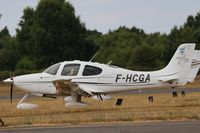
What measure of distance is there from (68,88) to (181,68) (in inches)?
197

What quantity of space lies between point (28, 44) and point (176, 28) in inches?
1078

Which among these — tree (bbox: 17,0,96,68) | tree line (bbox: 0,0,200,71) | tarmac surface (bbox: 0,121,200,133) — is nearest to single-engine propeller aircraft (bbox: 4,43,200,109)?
tarmac surface (bbox: 0,121,200,133)

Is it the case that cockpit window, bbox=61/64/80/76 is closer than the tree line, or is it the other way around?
cockpit window, bbox=61/64/80/76

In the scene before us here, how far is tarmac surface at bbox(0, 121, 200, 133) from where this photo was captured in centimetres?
1381

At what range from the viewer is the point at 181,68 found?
23.8 m

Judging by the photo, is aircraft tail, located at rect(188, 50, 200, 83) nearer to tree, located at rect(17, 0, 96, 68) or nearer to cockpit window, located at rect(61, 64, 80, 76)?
cockpit window, located at rect(61, 64, 80, 76)

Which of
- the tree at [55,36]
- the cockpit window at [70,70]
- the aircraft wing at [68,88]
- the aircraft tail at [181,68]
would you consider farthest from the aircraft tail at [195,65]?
the tree at [55,36]

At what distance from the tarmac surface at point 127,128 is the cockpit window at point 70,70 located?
8.03m

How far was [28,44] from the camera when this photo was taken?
253 feet

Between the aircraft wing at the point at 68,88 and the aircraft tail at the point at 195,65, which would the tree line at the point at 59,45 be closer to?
the aircraft tail at the point at 195,65

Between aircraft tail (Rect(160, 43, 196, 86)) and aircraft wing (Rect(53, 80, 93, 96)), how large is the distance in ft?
11.2

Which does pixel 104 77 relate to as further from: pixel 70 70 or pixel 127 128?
pixel 127 128

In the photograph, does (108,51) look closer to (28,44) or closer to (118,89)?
(28,44)

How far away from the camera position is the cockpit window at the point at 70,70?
23.5 meters
